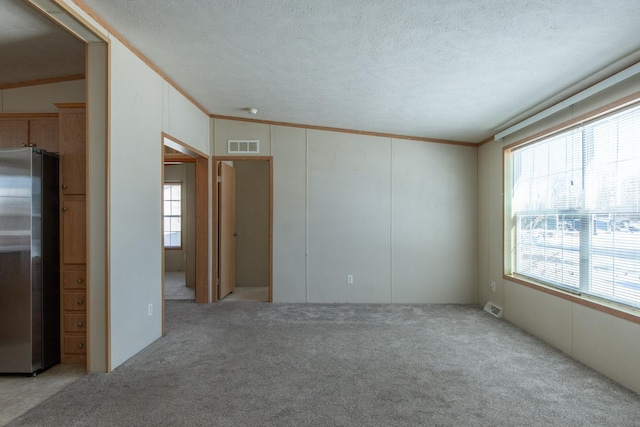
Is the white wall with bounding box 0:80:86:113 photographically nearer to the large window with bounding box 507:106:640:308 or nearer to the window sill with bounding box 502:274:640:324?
the large window with bounding box 507:106:640:308

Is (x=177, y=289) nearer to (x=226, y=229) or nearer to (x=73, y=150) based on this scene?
(x=226, y=229)

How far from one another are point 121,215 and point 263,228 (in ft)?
11.6

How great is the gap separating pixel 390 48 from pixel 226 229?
384 cm

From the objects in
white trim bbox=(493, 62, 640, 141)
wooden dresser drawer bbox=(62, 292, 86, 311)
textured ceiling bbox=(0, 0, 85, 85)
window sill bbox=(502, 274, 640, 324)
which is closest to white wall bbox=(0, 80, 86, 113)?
textured ceiling bbox=(0, 0, 85, 85)

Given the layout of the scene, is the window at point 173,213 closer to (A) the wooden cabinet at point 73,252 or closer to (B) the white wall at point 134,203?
(B) the white wall at point 134,203

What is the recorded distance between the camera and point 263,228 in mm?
6430

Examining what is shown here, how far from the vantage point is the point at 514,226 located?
4375 mm

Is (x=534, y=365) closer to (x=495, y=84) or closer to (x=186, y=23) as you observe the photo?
(x=495, y=84)

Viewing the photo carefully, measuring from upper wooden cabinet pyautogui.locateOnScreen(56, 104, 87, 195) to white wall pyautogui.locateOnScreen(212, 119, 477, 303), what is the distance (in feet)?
7.38

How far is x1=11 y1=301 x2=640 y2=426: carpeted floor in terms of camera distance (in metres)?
2.18

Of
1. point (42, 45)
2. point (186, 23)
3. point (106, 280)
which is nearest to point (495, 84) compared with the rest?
point (186, 23)

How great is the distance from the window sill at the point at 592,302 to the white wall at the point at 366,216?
135cm

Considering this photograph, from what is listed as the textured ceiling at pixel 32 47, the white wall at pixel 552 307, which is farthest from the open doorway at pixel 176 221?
the white wall at pixel 552 307

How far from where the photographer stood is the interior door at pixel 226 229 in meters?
5.36
